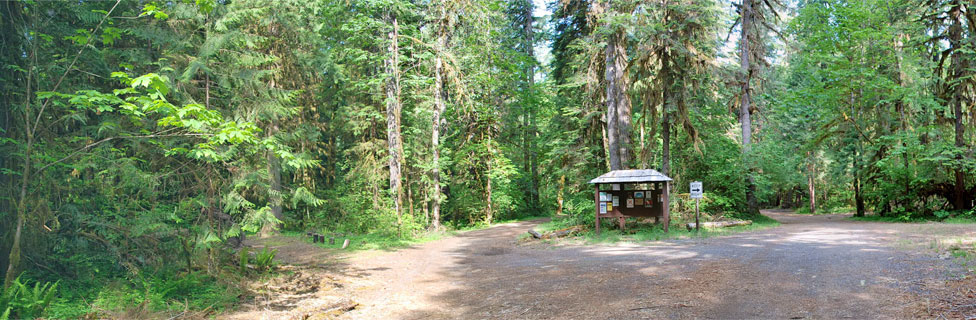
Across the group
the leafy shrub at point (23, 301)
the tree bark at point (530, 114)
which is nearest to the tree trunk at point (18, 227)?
the leafy shrub at point (23, 301)

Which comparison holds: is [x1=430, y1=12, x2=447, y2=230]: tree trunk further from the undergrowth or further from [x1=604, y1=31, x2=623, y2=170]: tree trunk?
[x1=604, y1=31, x2=623, y2=170]: tree trunk

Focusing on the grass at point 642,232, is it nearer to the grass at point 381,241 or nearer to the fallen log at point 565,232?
the fallen log at point 565,232

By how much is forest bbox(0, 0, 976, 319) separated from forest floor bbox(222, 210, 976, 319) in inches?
69.8

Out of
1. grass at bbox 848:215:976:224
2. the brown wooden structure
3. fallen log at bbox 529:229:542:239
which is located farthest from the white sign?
grass at bbox 848:215:976:224

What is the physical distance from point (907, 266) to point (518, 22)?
27.6 m

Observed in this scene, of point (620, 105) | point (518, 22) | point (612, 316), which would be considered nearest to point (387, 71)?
point (620, 105)

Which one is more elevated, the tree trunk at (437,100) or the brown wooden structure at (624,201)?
the tree trunk at (437,100)

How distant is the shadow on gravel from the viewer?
509 centimetres

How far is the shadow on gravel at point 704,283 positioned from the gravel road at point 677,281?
14mm

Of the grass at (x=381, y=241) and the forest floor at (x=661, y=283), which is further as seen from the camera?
the grass at (x=381, y=241)

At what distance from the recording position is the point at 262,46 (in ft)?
51.3

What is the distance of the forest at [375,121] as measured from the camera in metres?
6.30

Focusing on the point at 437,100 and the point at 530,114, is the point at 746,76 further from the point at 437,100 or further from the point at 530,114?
the point at 530,114

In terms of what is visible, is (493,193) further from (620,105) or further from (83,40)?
(83,40)
